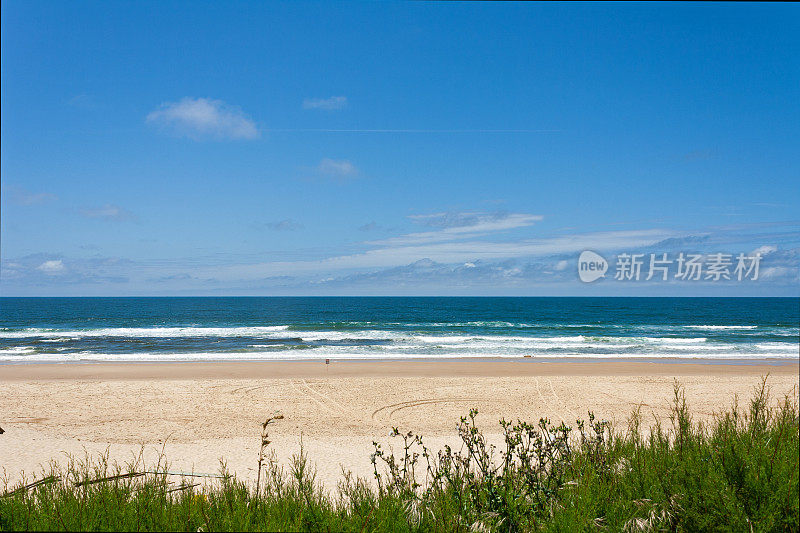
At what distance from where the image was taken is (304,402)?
11883 mm

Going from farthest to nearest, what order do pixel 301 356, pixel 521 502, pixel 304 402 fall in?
pixel 301 356
pixel 304 402
pixel 521 502

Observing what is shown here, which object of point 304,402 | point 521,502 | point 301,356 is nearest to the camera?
point 521,502

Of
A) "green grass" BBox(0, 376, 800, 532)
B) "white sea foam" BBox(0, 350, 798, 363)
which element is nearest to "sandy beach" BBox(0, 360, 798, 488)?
"green grass" BBox(0, 376, 800, 532)

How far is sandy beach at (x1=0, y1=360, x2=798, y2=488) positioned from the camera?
7.47 metres

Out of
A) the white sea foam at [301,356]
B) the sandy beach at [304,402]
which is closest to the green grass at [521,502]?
the sandy beach at [304,402]

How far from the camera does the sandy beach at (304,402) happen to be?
24.5ft

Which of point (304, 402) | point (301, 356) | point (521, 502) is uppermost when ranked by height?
point (521, 502)

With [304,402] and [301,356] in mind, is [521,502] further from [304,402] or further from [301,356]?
[301,356]

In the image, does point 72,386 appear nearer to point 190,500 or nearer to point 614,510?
point 190,500

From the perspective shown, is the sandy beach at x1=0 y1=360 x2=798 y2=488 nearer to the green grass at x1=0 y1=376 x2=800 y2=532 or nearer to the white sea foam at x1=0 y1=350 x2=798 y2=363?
the green grass at x1=0 y1=376 x2=800 y2=532

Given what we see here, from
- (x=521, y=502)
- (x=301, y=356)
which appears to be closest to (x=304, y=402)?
(x=521, y=502)

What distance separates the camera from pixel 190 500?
3.32 meters

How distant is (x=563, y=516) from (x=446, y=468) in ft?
2.64

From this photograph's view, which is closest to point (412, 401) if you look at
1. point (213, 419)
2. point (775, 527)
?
point (213, 419)
